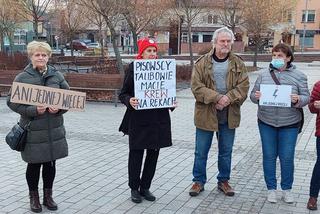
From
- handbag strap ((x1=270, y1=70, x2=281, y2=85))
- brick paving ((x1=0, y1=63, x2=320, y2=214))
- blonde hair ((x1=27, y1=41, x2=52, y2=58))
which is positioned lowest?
brick paving ((x1=0, y1=63, x2=320, y2=214))

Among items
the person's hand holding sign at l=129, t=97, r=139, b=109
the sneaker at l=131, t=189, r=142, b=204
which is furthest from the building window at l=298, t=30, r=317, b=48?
the person's hand holding sign at l=129, t=97, r=139, b=109

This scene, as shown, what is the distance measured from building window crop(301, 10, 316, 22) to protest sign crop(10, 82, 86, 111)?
231ft

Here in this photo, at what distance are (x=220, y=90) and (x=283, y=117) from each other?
761 millimetres

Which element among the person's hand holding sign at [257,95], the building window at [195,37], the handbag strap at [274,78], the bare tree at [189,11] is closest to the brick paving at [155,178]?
the person's hand holding sign at [257,95]

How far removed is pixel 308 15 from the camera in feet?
232

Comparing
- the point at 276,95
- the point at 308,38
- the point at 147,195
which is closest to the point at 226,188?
the point at 147,195

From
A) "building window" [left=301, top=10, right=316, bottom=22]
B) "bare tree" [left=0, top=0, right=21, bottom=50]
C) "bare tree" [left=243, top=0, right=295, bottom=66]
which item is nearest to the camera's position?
"bare tree" [left=243, top=0, right=295, bottom=66]

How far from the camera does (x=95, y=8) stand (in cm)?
1645

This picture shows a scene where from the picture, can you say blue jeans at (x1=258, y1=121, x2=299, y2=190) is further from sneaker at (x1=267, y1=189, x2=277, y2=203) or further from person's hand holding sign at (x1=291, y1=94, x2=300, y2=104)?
person's hand holding sign at (x1=291, y1=94, x2=300, y2=104)

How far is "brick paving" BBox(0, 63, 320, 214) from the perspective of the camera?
5.28m

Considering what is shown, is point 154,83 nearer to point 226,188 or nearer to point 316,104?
point 226,188

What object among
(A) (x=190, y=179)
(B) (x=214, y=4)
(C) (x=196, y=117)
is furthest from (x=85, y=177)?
(B) (x=214, y=4)

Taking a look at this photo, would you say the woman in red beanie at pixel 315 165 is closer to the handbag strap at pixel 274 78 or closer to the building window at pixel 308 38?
the handbag strap at pixel 274 78

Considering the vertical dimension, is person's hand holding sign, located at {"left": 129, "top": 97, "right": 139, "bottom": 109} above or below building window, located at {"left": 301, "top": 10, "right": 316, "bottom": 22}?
below
